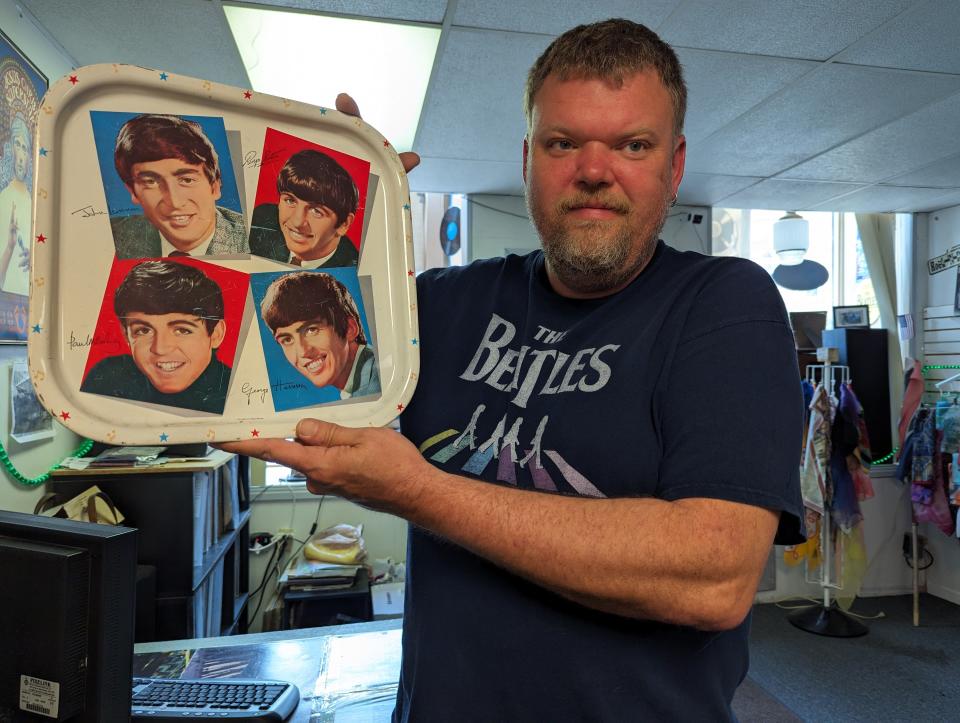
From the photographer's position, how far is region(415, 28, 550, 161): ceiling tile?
1.99 meters

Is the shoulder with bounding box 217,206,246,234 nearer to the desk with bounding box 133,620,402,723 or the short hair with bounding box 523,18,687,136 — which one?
the short hair with bounding box 523,18,687,136

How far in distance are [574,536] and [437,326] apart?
0.42 meters

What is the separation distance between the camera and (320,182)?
2.74ft

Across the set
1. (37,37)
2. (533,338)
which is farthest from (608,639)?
(37,37)

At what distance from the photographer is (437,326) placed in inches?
37.7

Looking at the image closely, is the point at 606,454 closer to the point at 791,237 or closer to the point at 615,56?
the point at 615,56

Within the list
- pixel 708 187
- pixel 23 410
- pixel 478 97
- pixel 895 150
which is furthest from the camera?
pixel 708 187

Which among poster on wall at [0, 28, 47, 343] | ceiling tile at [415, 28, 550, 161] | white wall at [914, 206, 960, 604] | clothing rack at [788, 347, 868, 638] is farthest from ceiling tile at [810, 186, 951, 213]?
poster on wall at [0, 28, 47, 343]

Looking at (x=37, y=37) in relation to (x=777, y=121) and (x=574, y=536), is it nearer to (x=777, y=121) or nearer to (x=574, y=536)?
(x=574, y=536)

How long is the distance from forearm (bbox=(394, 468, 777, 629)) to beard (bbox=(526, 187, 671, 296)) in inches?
12.6

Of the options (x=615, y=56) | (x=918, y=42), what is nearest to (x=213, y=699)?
(x=615, y=56)

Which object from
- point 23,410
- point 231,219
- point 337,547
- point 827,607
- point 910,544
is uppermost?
point 231,219

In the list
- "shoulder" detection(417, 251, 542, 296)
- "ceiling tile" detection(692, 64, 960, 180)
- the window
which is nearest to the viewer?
"shoulder" detection(417, 251, 542, 296)

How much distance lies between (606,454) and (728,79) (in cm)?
196
